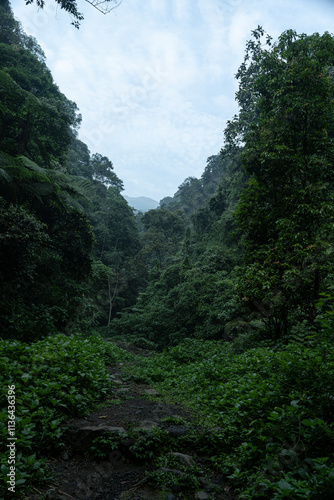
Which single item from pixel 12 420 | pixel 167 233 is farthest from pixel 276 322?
pixel 167 233

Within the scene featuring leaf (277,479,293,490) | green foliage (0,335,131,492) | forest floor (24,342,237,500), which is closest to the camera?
leaf (277,479,293,490)

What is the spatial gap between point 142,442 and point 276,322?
5.62 m

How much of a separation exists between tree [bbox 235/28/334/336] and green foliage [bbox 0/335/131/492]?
4407mm

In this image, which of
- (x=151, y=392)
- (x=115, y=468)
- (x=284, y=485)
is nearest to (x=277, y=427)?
(x=284, y=485)

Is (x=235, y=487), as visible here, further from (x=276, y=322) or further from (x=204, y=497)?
(x=276, y=322)

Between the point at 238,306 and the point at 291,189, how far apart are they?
4.27 m

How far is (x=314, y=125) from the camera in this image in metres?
7.46

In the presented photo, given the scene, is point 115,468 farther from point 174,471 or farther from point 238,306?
point 238,306

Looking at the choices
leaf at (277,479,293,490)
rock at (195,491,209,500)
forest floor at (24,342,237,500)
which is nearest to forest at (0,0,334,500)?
leaf at (277,479,293,490)

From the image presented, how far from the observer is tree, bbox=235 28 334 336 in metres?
6.56

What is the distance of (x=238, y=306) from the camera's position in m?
9.50

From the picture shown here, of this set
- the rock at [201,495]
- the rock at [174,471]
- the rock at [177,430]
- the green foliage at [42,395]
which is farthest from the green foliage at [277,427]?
the green foliage at [42,395]

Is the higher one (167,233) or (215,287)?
(167,233)

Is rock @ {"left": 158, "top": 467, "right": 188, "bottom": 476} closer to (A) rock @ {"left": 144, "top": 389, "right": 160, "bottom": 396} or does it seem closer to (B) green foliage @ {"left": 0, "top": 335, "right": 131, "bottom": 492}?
(B) green foliage @ {"left": 0, "top": 335, "right": 131, "bottom": 492}
